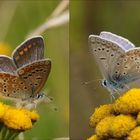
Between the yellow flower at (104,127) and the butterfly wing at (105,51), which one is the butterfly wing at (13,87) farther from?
the yellow flower at (104,127)

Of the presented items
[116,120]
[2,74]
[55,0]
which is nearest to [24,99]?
[2,74]

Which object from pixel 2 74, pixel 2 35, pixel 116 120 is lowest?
pixel 116 120

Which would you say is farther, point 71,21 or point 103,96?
point 71,21

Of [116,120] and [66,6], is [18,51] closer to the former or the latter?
[116,120]

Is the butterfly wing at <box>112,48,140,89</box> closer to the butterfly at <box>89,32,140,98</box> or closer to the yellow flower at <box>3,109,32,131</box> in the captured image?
the butterfly at <box>89,32,140,98</box>

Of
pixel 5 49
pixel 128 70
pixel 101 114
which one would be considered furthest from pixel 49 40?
pixel 101 114

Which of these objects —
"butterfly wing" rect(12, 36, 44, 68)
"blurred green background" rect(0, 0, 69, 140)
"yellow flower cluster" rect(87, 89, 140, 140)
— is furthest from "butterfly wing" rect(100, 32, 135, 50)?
"blurred green background" rect(0, 0, 69, 140)

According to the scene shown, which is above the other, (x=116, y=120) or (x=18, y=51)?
(x=18, y=51)
